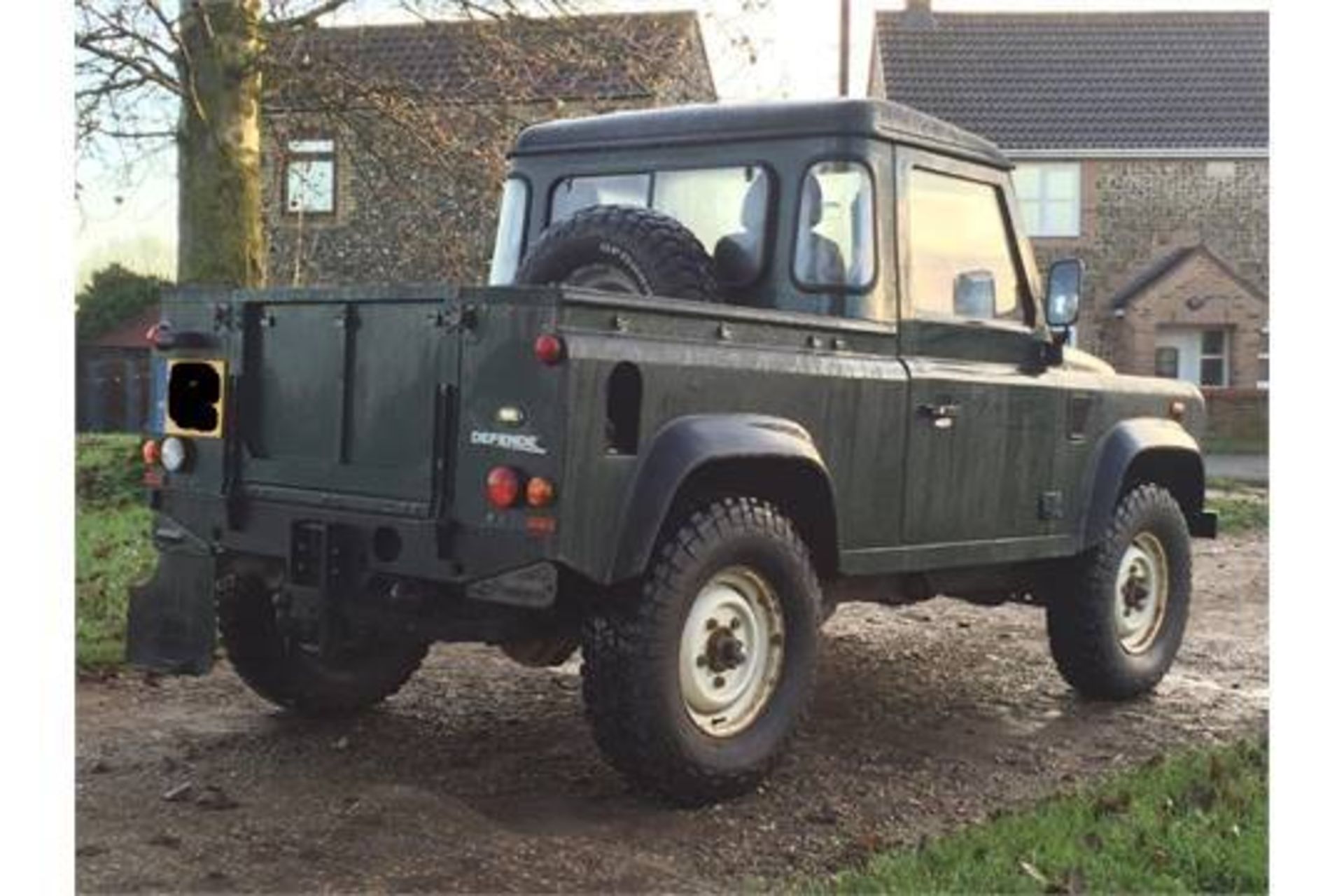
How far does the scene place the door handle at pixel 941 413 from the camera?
16.7ft

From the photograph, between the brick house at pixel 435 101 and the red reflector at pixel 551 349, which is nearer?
the red reflector at pixel 551 349

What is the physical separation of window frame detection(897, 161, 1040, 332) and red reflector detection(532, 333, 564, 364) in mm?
1690

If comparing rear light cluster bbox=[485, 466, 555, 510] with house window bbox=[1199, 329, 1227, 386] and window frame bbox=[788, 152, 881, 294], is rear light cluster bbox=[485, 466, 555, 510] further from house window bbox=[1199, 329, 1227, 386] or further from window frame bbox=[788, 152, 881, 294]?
house window bbox=[1199, 329, 1227, 386]

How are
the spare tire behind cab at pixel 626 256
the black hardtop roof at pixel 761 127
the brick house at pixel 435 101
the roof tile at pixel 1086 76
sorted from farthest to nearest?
1. the brick house at pixel 435 101
2. the roof tile at pixel 1086 76
3. the black hardtop roof at pixel 761 127
4. the spare tire behind cab at pixel 626 256

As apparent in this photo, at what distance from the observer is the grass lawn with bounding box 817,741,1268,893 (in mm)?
3834

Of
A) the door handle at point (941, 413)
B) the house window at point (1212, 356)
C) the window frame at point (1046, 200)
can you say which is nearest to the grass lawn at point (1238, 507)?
the house window at point (1212, 356)

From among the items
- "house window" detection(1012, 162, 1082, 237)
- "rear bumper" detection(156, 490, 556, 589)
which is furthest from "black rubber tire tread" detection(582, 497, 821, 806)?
"house window" detection(1012, 162, 1082, 237)

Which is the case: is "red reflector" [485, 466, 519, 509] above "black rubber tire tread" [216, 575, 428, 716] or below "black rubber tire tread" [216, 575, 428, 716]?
above

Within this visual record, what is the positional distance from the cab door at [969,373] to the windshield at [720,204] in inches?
19.4

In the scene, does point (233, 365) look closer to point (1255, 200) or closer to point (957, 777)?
point (957, 777)

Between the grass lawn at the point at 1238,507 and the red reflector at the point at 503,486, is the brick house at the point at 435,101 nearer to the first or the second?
the grass lawn at the point at 1238,507

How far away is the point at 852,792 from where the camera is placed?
4730mm

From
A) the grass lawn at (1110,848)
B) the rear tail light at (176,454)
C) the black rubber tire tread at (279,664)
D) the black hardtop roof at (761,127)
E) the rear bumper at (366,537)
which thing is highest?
the black hardtop roof at (761,127)

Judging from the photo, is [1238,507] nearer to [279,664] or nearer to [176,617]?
[279,664]
